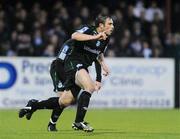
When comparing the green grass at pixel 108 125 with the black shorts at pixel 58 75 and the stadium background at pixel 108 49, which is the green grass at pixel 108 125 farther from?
the black shorts at pixel 58 75

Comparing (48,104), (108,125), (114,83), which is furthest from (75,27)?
(48,104)

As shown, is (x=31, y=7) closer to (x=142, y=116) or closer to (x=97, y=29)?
(x=142, y=116)

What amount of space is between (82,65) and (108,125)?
2.75 m

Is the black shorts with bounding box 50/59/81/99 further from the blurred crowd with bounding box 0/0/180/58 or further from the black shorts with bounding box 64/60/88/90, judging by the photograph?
the blurred crowd with bounding box 0/0/180/58

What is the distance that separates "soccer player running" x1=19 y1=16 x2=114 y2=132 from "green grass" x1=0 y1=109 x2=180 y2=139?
417 mm

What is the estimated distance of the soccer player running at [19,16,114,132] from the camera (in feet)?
36.7

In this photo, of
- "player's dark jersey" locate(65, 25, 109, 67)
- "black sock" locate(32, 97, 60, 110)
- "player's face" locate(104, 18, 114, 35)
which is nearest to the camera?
"player's face" locate(104, 18, 114, 35)

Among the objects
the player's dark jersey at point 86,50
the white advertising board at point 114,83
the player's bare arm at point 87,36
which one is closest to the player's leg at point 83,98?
the player's dark jersey at point 86,50

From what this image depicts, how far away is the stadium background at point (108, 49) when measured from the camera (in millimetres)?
19719

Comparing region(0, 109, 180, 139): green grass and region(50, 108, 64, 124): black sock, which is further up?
region(50, 108, 64, 124): black sock

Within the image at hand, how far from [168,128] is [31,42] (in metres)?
8.95

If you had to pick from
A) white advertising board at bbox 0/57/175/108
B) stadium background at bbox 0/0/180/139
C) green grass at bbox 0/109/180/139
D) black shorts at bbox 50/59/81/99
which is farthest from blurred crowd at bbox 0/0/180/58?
black shorts at bbox 50/59/81/99

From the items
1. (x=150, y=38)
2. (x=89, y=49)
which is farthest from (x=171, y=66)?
(x=89, y=49)

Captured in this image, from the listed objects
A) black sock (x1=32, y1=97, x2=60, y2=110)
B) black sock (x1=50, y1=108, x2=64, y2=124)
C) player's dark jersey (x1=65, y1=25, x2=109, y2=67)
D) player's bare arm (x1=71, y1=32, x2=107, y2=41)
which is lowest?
black sock (x1=50, y1=108, x2=64, y2=124)
